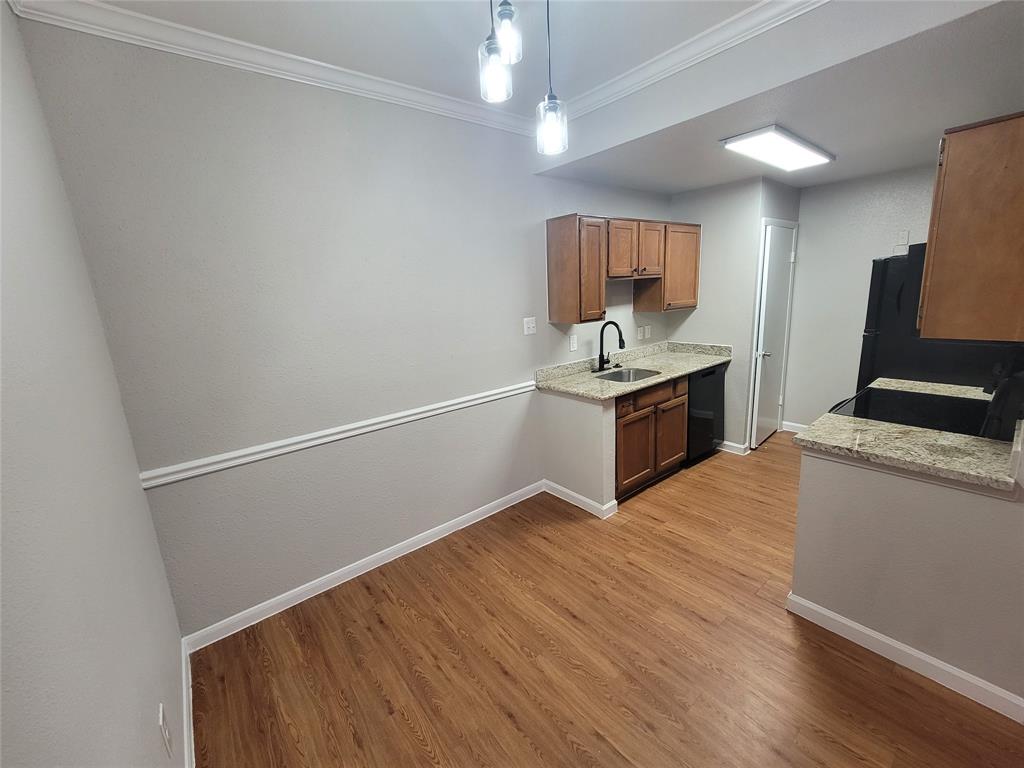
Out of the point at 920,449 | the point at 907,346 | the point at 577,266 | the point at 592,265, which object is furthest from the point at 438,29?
the point at 907,346

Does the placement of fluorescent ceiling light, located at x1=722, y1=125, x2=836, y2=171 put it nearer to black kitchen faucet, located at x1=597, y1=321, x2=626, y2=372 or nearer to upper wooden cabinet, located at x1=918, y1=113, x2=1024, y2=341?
upper wooden cabinet, located at x1=918, y1=113, x2=1024, y2=341

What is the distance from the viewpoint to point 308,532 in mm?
2219

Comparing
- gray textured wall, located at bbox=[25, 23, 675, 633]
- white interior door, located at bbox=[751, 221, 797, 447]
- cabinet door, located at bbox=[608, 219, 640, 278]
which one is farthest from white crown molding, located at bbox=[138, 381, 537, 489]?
white interior door, located at bbox=[751, 221, 797, 447]

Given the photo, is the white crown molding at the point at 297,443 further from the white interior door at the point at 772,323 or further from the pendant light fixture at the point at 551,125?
the white interior door at the point at 772,323

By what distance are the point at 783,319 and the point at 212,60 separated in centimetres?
448

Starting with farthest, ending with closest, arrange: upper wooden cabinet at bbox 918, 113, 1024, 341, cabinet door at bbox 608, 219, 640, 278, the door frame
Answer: the door frame, cabinet door at bbox 608, 219, 640, 278, upper wooden cabinet at bbox 918, 113, 1024, 341

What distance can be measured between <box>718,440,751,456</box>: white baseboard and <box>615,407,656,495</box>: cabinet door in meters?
1.12

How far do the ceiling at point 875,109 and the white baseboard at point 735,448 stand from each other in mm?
2272

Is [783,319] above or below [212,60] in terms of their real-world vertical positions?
below

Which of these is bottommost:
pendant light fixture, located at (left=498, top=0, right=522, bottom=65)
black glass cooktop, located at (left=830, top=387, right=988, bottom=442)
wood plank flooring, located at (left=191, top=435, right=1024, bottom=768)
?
wood plank flooring, located at (left=191, top=435, right=1024, bottom=768)

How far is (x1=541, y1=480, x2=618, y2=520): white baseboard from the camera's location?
288cm

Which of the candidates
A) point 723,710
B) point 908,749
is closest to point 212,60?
point 723,710

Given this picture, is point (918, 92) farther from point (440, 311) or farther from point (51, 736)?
point (51, 736)

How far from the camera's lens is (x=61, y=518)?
905 mm
